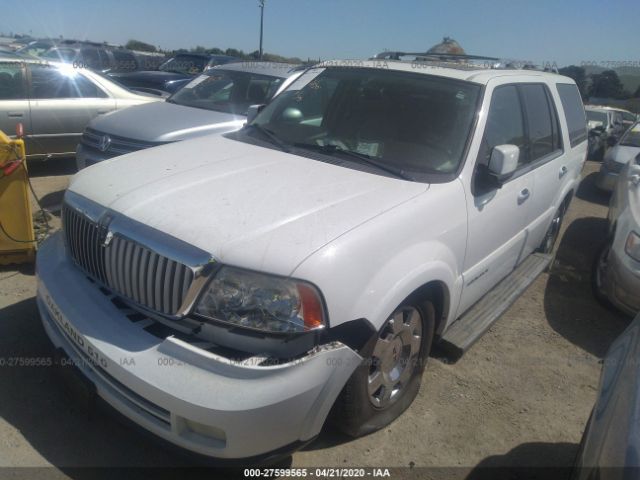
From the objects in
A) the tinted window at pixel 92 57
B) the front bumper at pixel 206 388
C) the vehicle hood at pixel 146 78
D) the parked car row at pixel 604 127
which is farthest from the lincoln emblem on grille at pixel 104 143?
the parked car row at pixel 604 127

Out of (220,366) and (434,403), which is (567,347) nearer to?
(434,403)

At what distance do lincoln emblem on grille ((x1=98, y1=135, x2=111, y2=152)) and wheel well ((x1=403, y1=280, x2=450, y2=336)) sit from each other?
13.5 feet

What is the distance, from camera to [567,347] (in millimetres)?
3830

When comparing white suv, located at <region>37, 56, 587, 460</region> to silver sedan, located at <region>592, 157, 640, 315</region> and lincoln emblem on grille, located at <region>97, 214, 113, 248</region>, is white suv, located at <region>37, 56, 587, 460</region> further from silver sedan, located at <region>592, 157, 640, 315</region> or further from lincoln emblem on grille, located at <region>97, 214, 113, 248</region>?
silver sedan, located at <region>592, 157, 640, 315</region>

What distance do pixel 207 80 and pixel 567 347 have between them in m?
5.74

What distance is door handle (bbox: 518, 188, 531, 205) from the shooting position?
3484 millimetres

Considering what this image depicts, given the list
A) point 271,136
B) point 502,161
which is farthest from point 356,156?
point 502,161

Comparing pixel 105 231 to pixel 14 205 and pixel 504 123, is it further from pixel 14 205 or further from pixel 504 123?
pixel 504 123

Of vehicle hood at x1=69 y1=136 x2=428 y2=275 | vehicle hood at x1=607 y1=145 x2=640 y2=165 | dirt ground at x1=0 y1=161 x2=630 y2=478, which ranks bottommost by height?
dirt ground at x1=0 y1=161 x2=630 y2=478

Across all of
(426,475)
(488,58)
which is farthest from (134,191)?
(488,58)

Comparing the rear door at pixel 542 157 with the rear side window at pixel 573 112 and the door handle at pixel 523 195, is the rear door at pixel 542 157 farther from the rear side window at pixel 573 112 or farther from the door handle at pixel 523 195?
the rear side window at pixel 573 112

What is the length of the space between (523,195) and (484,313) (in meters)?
0.88

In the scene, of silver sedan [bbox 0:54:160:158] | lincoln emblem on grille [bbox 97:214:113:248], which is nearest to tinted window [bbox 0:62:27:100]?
silver sedan [bbox 0:54:160:158]

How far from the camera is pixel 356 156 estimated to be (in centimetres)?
300
